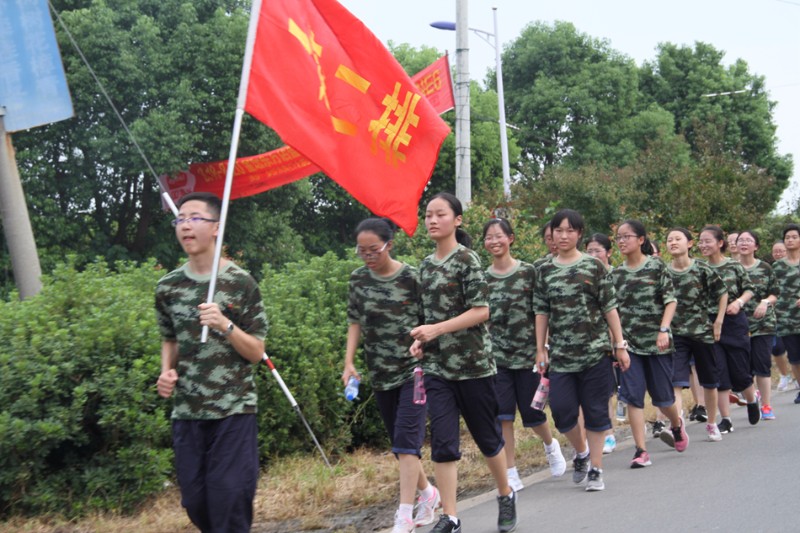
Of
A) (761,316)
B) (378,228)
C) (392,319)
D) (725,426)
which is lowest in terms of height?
(725,426)

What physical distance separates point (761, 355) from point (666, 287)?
327cm

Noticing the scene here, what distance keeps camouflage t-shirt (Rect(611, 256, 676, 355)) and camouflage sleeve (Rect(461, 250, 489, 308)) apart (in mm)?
3256

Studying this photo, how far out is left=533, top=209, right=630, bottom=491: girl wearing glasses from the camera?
7.61 metres

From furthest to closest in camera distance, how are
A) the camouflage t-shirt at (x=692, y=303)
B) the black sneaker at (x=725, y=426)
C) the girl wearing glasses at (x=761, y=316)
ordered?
the girl wearing glasses at (x=761, y=316), the black sneaker at (x=725, y=426), the camouflage t-shirt at (x=692, y=303)

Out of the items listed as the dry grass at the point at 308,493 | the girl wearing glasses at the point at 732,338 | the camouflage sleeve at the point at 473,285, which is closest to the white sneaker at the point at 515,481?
the dry grass at the point at 308,493

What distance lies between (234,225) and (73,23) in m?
6.63

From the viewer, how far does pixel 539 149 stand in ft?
164

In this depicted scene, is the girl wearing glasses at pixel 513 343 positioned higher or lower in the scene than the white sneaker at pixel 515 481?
higher

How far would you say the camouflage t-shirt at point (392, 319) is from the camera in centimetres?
643

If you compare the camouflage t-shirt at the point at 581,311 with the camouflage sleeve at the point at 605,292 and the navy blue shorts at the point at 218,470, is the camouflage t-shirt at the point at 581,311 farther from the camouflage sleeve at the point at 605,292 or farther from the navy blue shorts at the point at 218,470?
the navy blue shorts at the point at 218,470

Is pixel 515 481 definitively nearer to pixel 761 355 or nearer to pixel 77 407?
pixel 77 407

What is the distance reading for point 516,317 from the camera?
8086 mm

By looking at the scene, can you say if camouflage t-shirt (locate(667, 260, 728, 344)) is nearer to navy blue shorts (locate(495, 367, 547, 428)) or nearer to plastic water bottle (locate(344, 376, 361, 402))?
navy blue shorts (locate(495, 367, 547, 428))

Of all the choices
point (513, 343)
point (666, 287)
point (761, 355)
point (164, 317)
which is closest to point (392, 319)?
point (164, 317)
